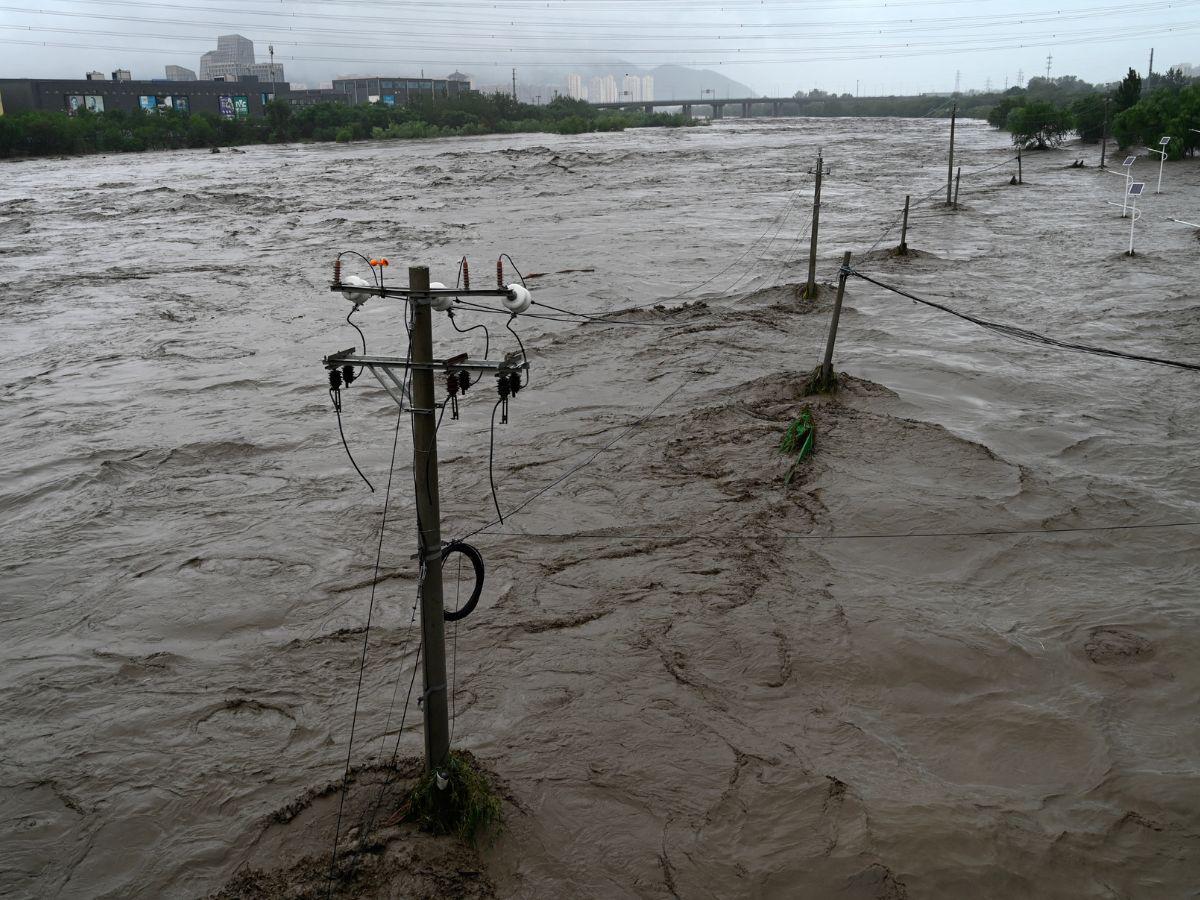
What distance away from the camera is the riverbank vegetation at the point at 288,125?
67.3 m

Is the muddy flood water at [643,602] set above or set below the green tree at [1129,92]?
below

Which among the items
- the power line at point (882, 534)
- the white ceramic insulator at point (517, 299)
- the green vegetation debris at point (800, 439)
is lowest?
the power line at point (882, 534)

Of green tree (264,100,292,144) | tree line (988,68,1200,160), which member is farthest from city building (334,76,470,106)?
tree line (988,68,1200,160)

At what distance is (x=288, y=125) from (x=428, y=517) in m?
85.2

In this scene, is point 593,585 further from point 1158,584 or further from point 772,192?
point 772,192

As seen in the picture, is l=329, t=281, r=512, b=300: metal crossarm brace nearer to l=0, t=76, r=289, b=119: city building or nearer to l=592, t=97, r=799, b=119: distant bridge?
l=0, t=76, r=289, b=119: city building

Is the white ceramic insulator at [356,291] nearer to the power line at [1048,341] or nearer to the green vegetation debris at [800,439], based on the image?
the power line at [1048,341]

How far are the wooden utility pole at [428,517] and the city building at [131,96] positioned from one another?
83.4 metres

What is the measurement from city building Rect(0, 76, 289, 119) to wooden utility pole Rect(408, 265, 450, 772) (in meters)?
83.4

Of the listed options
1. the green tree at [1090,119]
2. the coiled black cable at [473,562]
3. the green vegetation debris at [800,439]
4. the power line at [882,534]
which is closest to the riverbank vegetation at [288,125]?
the green tree at [1090,119]

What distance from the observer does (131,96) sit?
3533 inches

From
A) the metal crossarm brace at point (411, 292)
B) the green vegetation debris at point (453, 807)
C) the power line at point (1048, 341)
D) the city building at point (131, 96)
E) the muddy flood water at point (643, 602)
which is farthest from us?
the city building at point (131, 96)

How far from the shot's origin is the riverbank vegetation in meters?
67.3

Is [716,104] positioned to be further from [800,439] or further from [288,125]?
[800,439]
